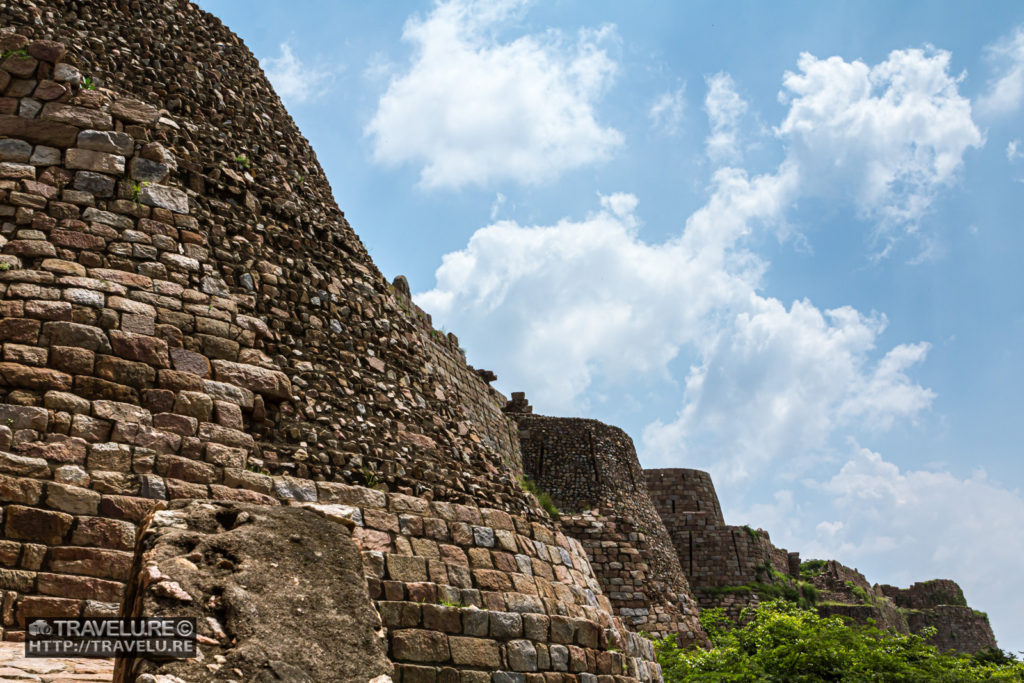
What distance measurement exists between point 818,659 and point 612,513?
25.3 feet

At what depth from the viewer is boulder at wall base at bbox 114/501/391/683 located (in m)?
5.01

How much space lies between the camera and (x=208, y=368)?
8656mm

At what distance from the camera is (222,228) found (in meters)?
9.84

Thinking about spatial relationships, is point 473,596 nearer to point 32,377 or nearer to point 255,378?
point 255,378

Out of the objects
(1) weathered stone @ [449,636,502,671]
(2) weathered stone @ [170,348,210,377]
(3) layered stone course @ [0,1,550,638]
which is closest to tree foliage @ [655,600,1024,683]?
(3) layered stone course @ [0,1,550,638]

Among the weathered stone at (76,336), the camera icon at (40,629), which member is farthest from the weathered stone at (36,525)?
the weathered stone at (76,336)

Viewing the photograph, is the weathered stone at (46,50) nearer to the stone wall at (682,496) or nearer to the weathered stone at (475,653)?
the weathered stone at (475,653)

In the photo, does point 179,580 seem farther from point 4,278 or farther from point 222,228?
point 222,228

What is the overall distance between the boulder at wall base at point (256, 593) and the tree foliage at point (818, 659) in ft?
31.8

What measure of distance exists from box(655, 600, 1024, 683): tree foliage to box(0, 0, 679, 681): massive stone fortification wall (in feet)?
11.2

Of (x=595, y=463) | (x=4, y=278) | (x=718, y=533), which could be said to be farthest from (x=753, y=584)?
(x=4, y=278)

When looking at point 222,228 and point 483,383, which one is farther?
point 483,383

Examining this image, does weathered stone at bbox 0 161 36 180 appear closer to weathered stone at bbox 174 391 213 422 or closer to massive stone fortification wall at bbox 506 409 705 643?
weathered stone at bbox 174 391 213 422

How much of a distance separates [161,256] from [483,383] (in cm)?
1305
